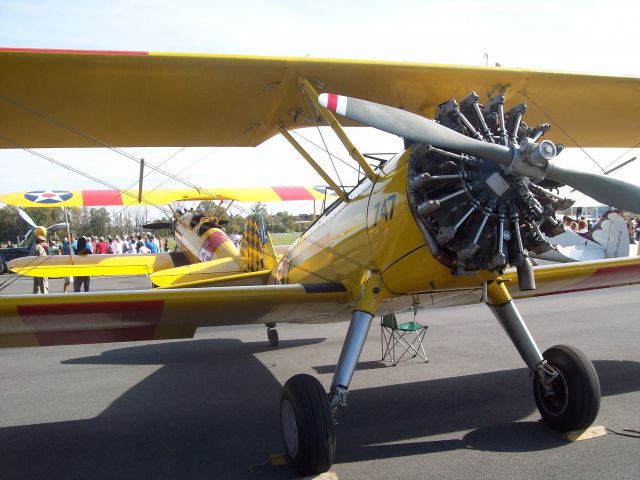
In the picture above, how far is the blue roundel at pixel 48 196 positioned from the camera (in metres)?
14.6

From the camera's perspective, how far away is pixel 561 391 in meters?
4.51

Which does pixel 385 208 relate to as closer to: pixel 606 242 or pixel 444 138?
pixel 444 138

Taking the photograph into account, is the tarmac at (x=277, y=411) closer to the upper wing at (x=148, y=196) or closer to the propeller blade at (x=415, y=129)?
the propeller blade at (x=415, y=129)

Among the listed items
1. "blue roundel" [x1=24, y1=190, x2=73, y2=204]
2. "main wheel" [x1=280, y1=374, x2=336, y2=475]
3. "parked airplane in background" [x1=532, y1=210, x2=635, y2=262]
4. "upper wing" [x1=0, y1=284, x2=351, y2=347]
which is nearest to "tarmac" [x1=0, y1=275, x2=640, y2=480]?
"main wheel" [x1=280, y1=374, x2=336, y2=475]

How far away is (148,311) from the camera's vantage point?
14.8 ft

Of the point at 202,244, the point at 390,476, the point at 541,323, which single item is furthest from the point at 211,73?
the point at 202,244

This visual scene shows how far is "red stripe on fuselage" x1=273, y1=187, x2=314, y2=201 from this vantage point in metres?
18.4

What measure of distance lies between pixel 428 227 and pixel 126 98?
288cm

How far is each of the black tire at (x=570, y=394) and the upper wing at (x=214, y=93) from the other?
244 cm

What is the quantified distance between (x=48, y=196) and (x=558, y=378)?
45.9 feet

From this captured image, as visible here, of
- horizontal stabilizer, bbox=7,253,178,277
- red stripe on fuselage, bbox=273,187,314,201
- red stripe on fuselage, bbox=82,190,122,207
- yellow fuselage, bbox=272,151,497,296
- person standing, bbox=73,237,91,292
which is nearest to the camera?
yellow fuselage, bbox=272,151,497,296

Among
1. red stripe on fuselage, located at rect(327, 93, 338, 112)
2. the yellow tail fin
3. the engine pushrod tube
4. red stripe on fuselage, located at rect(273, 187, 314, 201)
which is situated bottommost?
the engine pushrod tube

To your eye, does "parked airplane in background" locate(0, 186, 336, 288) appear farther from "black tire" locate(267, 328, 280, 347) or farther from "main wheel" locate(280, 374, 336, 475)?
"main wheel" locate(280, 374, 336, 475)

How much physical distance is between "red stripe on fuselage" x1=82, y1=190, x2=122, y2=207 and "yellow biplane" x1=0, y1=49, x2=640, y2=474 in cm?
990
